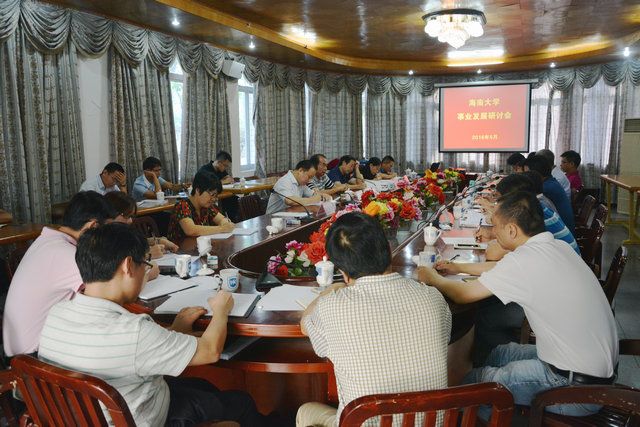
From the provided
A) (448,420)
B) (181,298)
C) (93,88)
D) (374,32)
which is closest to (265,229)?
(181,298)

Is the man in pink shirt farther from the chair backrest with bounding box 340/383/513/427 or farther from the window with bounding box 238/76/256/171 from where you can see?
the window with bounding box 238/76/256/171

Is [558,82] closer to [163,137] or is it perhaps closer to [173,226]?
[163,137]

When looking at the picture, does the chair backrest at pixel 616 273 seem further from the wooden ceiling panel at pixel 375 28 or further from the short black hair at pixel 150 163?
the short black hair at pixel 150 163

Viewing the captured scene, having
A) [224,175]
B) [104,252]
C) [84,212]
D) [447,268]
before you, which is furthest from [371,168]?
[104,252]

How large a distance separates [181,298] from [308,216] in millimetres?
2033

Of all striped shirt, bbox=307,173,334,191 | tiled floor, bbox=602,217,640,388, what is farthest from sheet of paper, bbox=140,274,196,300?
striped shirt, bbox=307,173,334,191

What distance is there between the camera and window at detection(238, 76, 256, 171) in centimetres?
792

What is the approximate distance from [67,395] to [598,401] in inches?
49.1

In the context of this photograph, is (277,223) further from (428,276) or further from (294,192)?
(294,192)

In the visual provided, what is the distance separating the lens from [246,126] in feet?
26.5

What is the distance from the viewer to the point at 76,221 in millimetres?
2062

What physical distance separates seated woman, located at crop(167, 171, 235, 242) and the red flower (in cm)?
114

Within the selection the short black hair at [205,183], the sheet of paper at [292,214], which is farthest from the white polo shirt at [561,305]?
Result: the sheet of paper at [292,214]

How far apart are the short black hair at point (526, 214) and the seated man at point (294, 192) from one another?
2709mm
